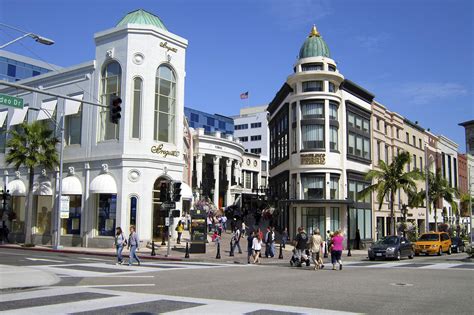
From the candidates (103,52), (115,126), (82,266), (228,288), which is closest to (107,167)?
(115,126)

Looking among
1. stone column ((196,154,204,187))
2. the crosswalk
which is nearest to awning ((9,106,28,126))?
stone column ((196,154,204,187))

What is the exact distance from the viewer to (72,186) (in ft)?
113

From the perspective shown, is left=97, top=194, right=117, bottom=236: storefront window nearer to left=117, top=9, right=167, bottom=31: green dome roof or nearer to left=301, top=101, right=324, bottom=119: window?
left=117, top=9, right=167, bottom=31: green dome roof

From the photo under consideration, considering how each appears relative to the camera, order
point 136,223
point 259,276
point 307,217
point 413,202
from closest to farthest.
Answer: point 259,276 < point 136,223 < point 307,217 < point 413,202

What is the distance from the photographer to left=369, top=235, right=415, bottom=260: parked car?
27552 mm

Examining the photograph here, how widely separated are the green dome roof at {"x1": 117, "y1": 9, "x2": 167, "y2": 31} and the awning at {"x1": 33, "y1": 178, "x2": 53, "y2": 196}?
1330 cm

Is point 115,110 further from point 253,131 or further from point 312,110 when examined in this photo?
point 253,131

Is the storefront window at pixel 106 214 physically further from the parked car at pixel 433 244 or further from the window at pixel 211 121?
the window at pixel 211 121

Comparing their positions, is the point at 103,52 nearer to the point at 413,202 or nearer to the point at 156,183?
the point at 156,183

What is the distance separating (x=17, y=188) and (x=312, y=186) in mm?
24101

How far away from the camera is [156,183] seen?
34.2 m

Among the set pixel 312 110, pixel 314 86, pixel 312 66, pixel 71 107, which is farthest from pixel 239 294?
pixel 312 66

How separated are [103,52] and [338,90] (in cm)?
1928

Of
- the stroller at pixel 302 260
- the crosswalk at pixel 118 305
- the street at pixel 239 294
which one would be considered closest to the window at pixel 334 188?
the stroller at pixel 302 260
